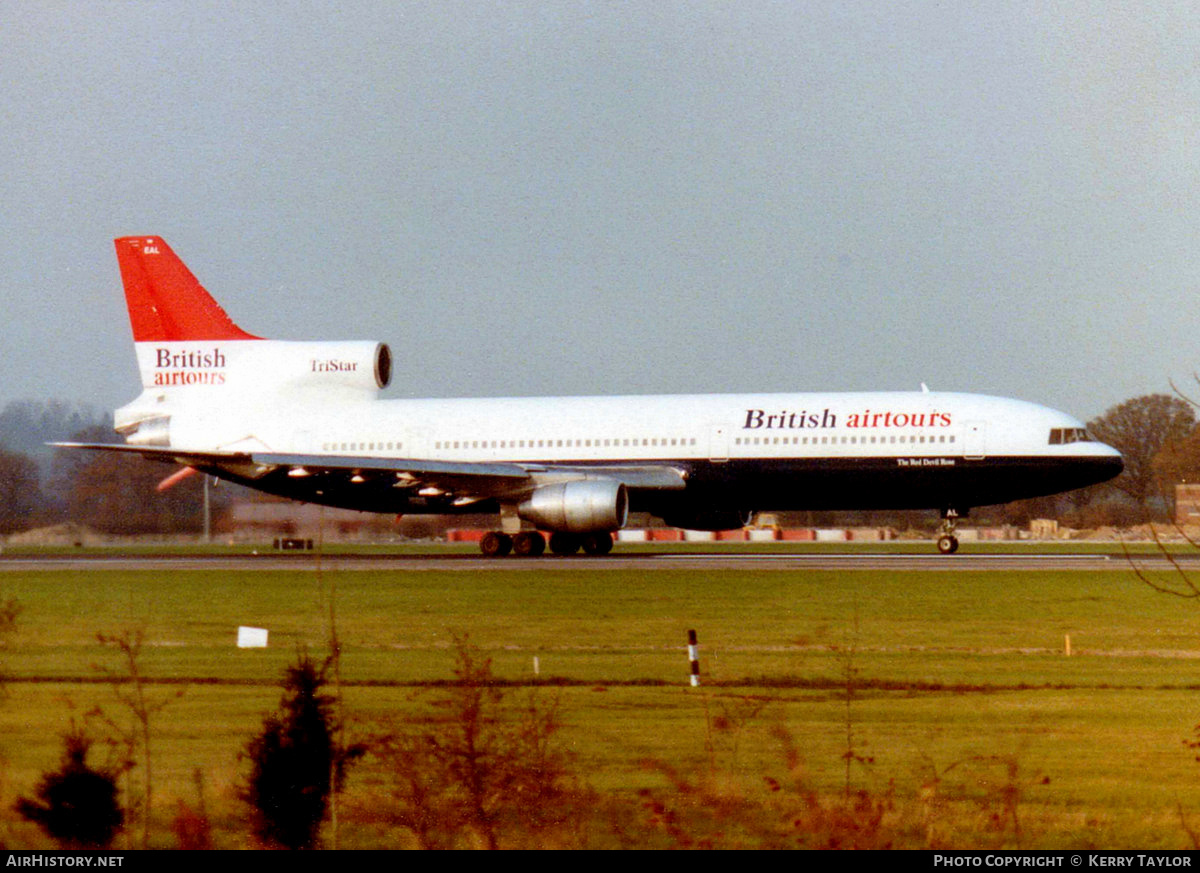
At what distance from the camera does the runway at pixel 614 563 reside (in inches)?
1515

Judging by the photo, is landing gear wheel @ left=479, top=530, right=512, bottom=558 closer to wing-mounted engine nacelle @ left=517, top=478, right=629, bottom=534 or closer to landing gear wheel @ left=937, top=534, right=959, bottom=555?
wing-mounted engine nacelle @ left=517, top=478, right=629, bottom=534

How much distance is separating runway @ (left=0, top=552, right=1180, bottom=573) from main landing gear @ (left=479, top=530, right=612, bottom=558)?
0.51 metres

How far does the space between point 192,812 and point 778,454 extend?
32326 mm

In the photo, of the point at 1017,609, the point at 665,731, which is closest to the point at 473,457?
the point at 1017,609

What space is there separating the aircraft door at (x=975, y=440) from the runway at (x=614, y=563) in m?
2.83

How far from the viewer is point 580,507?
4191 cm

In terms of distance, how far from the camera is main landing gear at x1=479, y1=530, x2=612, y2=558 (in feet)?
150

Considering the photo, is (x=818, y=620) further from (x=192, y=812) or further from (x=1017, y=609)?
(x=192, y=812)

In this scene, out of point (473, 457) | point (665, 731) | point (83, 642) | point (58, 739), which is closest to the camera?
point (58, 739)

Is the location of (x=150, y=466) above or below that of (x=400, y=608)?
above

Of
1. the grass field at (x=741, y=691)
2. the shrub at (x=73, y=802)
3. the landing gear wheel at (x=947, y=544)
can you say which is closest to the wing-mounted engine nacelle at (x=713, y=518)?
the landing gear wheel at (x=947, y=544)

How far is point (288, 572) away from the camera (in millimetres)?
38938

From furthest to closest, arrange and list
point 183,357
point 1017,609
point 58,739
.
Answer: point 183,357 → point 1017,609 → point 58,739

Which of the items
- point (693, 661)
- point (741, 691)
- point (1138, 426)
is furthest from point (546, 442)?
point (1138, 426)
